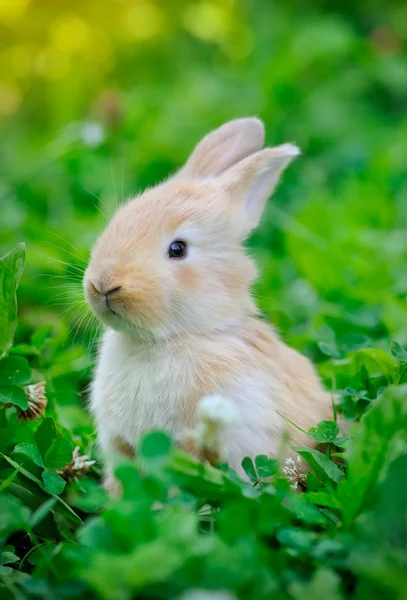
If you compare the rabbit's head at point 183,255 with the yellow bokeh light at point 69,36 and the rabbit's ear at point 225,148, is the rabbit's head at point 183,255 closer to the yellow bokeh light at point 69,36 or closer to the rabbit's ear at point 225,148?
the rabbit's ear at point 225,148

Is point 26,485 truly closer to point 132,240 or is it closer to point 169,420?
point 169,420

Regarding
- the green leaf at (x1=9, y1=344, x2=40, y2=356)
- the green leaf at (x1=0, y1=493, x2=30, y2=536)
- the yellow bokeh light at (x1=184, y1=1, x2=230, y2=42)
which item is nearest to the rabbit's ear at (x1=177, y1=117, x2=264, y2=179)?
the green leaf at (x1=9, y1=344, x2=40, y2=356)

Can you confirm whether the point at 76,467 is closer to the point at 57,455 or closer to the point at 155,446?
the point at 57,455

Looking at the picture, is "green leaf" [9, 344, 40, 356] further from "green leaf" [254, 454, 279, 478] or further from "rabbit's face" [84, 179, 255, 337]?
Answer: "green leaf" [254, 454, 279, 478]

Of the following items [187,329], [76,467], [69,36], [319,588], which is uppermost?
[69,36]

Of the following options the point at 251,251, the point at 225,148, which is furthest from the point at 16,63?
the point at 225,148
